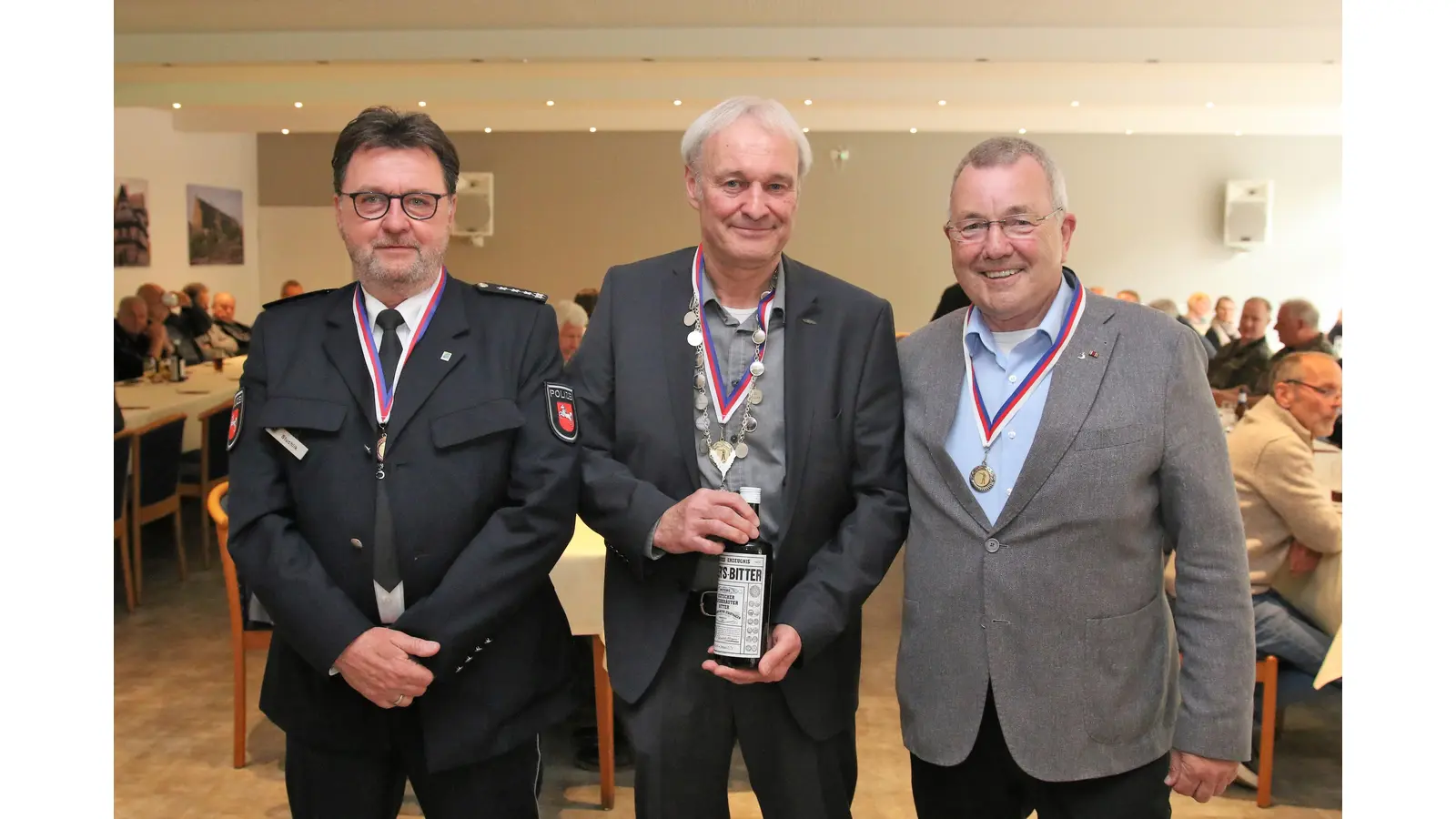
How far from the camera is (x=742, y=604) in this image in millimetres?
1873

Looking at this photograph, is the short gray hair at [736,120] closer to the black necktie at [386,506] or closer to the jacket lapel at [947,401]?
the jacket lapel at [947,401]

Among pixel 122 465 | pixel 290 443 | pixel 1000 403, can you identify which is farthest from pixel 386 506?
pixel 122 465

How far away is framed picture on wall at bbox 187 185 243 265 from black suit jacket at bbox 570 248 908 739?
46.5ft

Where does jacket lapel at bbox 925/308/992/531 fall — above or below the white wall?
below

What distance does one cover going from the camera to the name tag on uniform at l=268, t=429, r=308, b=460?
1.94 m

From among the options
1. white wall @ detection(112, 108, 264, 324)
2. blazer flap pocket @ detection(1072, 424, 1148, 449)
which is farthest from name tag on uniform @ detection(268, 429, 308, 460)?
white wall @ detection(112, 108, 264, 324)

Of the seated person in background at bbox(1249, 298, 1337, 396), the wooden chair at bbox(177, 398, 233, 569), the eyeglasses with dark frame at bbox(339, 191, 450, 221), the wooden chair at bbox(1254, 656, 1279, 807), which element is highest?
the eyeglasses with dark frame at bbox(339, 191, 450, 221)

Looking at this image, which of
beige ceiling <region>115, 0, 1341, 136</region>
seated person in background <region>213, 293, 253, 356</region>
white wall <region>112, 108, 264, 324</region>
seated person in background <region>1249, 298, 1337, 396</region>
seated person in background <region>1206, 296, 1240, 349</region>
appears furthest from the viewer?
white wall <region>112, 108, 264, 324</region>

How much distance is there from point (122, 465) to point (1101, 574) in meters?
4.94

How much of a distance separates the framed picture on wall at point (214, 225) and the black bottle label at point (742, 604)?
47.5ft

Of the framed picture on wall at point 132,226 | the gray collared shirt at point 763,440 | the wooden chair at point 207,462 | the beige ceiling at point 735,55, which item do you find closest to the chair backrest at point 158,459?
the wooden chair at point 207,462

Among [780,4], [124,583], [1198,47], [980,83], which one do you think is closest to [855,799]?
[124,583]

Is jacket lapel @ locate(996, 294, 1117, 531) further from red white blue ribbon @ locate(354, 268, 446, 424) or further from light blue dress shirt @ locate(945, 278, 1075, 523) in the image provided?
red white blue ribbon @ locate(354, 268, 446, 424)
